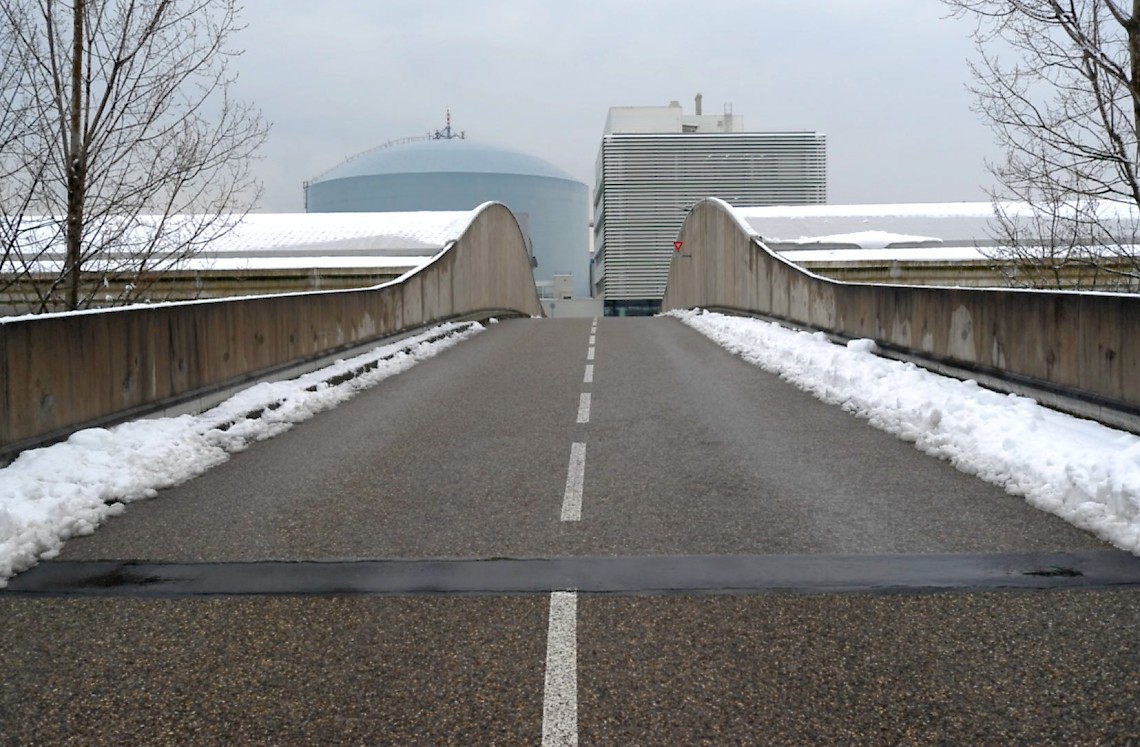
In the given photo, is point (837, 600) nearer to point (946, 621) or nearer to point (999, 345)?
point (946, 621)

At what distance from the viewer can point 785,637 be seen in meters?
4.40

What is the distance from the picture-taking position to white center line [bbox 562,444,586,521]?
668 centimetres

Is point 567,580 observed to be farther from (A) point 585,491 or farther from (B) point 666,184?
(B) point 666,184

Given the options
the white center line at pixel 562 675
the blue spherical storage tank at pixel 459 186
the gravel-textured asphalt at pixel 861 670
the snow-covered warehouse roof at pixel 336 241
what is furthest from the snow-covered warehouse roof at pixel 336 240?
the gravel-textured asphalt at pixel 861 670

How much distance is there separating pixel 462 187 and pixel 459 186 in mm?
307

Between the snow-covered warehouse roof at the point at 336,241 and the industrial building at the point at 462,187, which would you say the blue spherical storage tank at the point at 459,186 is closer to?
the industrial building at the point at 462,187

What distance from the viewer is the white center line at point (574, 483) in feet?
21.9

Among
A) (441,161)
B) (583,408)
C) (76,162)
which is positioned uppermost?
(441,161)

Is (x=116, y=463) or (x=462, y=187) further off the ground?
(x=462, y=187)

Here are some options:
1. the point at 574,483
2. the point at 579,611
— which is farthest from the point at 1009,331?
the point at 579,611

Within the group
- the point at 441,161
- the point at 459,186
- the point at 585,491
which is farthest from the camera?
the point at 441,161

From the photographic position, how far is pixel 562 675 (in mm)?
4020

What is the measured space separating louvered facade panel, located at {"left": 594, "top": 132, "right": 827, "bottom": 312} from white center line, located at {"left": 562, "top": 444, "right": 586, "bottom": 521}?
143 meters

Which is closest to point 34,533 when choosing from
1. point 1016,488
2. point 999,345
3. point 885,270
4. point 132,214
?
point 1016,488
